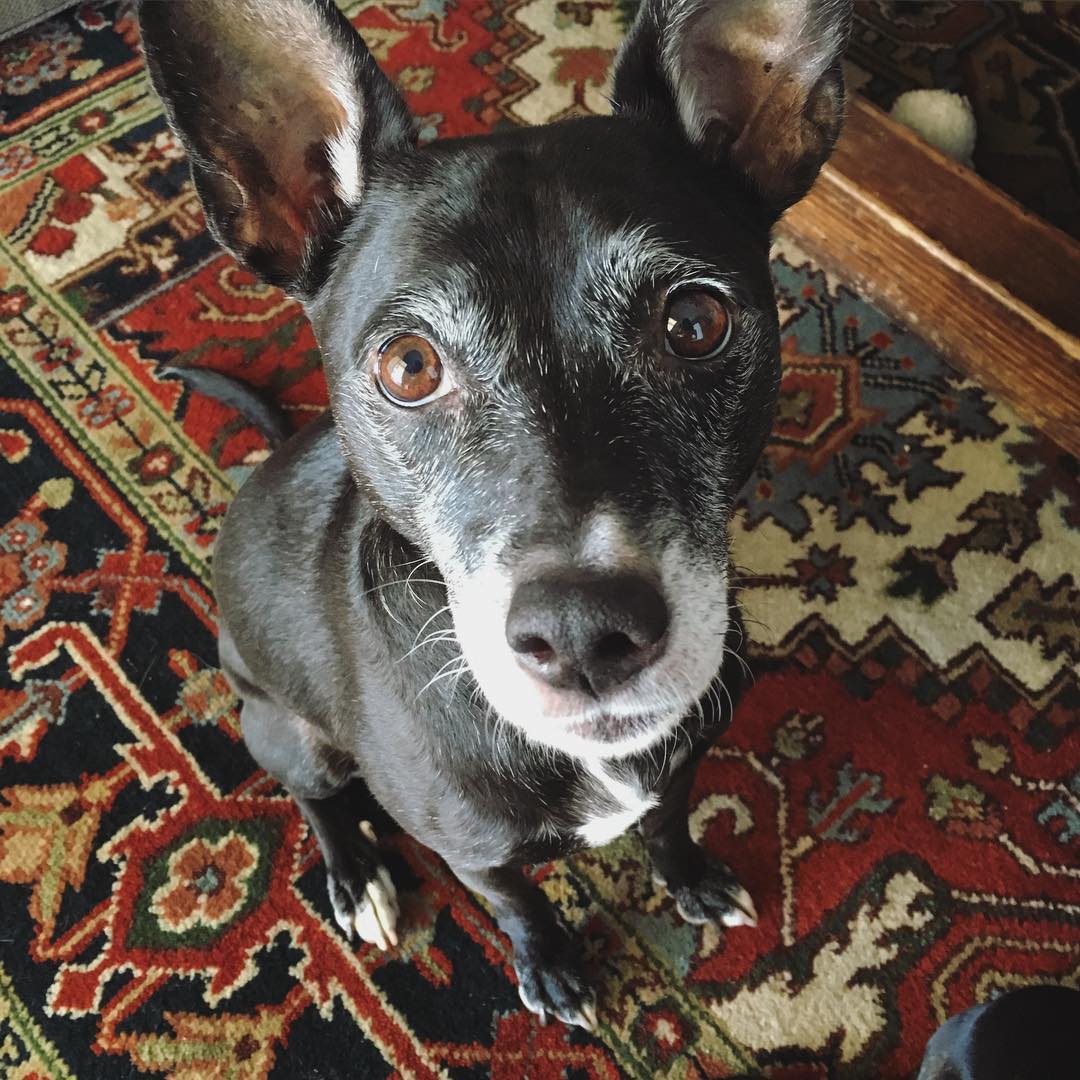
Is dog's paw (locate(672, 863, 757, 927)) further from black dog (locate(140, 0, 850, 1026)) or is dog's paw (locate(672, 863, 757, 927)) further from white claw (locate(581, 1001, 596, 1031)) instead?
black dog (locate(140, 0, 850, 1026))

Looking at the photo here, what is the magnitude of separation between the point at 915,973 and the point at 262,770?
1.55 m

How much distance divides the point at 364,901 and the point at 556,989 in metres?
0.46

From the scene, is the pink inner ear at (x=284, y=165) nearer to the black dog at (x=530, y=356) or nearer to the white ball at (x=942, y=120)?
the black dog at (x=530, y=356)

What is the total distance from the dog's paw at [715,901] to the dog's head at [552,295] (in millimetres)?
949

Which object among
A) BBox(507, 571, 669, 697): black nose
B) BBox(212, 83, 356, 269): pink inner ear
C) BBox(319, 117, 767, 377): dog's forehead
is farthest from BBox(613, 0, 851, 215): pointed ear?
BBox(507, 571, 669, 697): black nose

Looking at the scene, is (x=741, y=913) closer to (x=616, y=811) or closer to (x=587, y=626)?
(x=616, y=811)

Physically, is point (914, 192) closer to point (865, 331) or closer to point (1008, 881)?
point (865, 331)

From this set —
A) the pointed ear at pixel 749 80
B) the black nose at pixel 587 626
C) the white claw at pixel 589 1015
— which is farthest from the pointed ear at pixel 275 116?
the white claw at pixel 589 1015

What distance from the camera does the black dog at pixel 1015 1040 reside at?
1.61 metres

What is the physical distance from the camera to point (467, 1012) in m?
2.00

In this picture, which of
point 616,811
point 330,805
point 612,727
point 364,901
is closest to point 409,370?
point 612,727

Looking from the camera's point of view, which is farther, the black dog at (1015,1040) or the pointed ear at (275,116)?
the black dog at (1015,1040)

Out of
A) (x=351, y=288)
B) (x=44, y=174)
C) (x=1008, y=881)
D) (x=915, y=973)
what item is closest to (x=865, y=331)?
(x=1008, y=881)

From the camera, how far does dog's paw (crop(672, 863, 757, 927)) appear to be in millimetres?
2025
